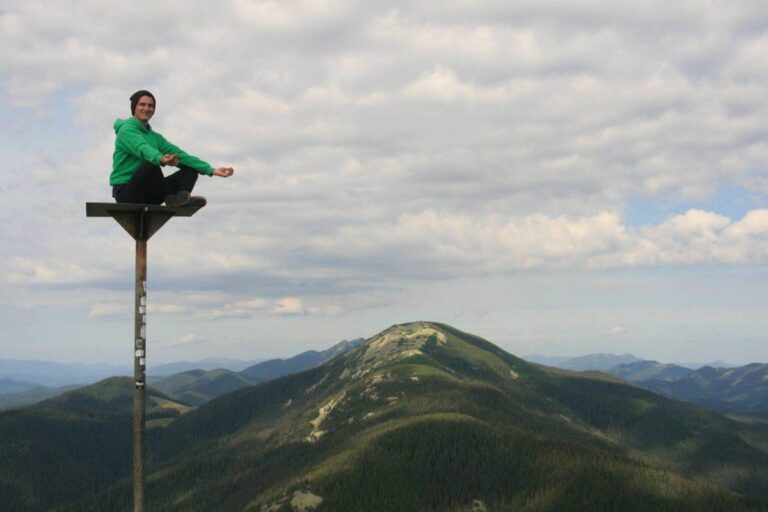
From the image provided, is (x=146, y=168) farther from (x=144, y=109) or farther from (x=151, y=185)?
(x=144, y=109)

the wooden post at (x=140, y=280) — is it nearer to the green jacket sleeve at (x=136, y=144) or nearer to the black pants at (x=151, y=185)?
the black pants at (x=151, y=185)

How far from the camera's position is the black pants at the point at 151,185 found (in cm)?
2269

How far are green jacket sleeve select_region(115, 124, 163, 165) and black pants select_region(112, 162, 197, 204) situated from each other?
0.62 m

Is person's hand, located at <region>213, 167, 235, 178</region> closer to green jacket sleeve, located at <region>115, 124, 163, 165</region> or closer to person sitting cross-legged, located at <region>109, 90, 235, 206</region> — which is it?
person sitting cross-legged, located at <region>109, 90, 235, 206</region>

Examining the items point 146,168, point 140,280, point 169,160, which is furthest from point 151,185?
point 140,280

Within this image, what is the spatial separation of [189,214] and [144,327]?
4.59 meters

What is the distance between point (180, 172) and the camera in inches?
934

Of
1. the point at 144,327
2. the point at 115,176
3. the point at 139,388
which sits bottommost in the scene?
the point at 139,388

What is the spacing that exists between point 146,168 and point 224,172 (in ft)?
8.63

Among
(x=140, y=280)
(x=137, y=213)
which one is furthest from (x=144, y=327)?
(x=137, y=213)

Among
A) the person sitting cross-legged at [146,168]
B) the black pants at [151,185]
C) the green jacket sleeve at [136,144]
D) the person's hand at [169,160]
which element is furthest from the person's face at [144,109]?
the person's hand at [169,160]

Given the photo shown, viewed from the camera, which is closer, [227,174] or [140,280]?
[140,280]

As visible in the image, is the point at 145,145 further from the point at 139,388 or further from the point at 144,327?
the point at 139,388

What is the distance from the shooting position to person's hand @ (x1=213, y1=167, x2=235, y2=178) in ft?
76.3
